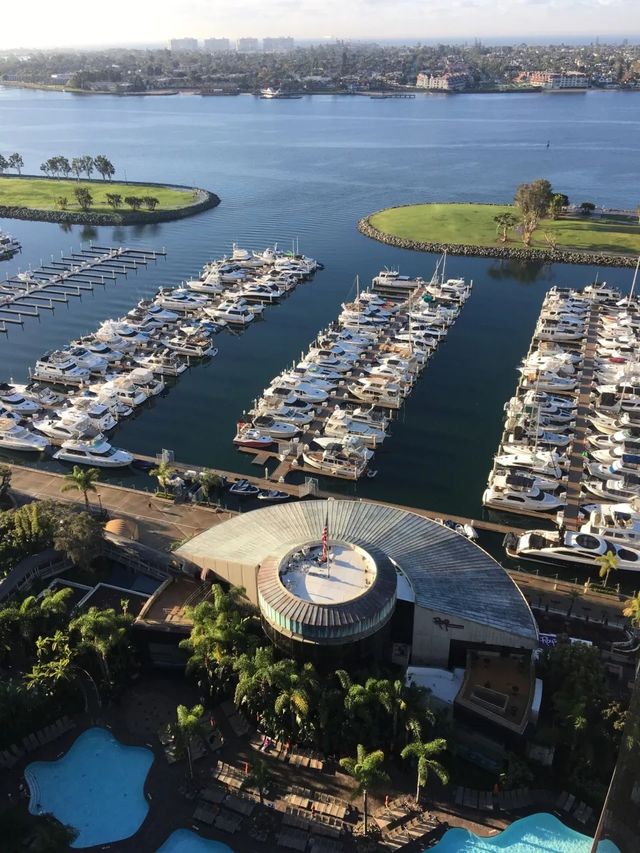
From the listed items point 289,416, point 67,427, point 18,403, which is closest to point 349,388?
point 289,416

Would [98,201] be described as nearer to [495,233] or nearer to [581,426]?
[495,233]

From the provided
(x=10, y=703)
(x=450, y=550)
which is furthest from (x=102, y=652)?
(x=450, y=550)

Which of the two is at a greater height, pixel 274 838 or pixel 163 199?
pixel 163 199

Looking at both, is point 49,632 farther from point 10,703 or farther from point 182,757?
point 182,757

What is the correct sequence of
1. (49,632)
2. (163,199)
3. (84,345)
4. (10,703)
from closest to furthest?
1. (10,703)
2. (49,632)
3. (84,345)
4. (163,199)

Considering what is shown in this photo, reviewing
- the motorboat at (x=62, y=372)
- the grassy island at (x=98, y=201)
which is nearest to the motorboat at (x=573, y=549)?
the motorboat at (x=62, y=372)

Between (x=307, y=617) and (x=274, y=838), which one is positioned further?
(x=307, y=617)
